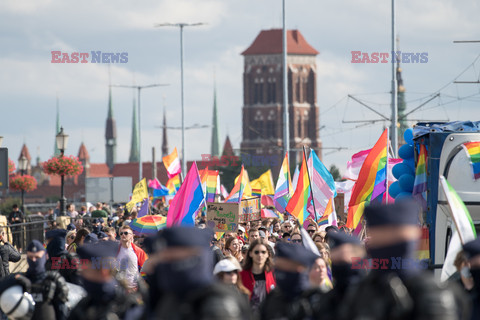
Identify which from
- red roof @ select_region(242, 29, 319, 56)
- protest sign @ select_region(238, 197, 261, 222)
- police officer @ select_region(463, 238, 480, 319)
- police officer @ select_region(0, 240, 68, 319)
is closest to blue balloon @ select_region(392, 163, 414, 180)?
protest sign @ select_region(238, 197, 261, 222)

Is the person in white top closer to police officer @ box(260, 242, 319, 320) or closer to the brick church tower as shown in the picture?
police officer @ box(260, 242, 319, 320)

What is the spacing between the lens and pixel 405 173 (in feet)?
49.1

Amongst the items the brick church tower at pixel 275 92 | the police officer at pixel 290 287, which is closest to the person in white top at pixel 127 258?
the police officer at pixel 290 287

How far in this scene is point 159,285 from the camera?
210 inches

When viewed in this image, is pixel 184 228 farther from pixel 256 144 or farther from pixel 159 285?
pixel 256 144

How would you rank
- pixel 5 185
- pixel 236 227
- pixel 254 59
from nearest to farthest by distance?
pixel 236 227, pixel 5 185, pixel 254 59

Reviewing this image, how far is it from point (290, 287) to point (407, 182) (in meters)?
8.34

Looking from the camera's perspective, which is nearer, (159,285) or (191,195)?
(159,285)

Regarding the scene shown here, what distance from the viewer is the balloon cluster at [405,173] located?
1467 cm

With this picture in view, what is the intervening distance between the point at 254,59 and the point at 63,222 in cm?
11439

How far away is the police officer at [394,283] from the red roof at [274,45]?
130m

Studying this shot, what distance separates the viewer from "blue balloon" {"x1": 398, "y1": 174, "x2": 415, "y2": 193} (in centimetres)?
1464

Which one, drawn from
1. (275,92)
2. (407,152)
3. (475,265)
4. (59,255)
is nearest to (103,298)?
(475,265)

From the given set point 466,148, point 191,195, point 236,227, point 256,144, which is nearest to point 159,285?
point 466,148
